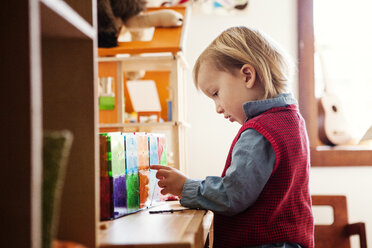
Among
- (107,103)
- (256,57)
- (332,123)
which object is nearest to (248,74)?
(256,57)

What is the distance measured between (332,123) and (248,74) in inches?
54.3

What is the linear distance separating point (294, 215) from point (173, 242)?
44cm

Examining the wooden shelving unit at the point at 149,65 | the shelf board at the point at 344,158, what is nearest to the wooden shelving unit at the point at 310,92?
the shelf board at the point at 344,158

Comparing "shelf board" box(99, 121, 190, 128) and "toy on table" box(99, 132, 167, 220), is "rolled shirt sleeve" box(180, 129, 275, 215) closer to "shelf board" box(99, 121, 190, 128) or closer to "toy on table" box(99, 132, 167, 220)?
"toy on table" box(99, 132, 167, 220)

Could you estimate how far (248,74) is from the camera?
110 centimetres

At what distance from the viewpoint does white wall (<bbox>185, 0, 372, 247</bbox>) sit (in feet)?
7.47

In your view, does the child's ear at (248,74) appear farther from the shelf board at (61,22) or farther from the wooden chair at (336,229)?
the wooden chair at (336,229)

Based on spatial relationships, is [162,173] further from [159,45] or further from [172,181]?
[159,45]

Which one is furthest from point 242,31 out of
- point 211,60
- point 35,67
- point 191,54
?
point 191,54

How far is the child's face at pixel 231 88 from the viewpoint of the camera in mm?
1102

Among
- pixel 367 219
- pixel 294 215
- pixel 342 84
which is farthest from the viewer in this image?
pixel 342 84

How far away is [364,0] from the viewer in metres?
2.46
